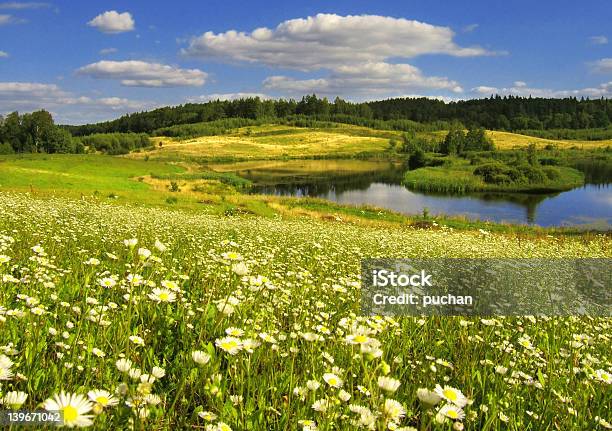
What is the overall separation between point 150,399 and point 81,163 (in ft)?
235

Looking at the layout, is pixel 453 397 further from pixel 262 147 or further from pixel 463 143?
pixel 262 147

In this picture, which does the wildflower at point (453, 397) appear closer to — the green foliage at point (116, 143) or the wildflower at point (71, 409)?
the wildflower at point (71, 409)

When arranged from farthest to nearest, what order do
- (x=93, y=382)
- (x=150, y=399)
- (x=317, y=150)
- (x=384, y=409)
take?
(x=317, y=150)
(x=93, y=382)
(x=150, y=399)
(x=384, y=409)

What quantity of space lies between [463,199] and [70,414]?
225 feet

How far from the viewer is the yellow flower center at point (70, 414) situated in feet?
5.49

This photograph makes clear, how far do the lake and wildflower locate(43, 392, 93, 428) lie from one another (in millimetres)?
46899

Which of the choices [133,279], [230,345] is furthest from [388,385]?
[133,279]

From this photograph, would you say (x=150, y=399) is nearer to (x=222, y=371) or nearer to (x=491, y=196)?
(x=222, y=371)

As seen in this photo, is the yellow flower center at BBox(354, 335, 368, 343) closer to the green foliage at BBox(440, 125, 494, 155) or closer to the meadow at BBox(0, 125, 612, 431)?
the meadow at BBox(0, 125, 612, 431)

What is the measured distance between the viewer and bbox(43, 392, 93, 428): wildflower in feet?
5.41

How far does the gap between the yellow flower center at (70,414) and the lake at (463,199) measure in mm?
46927

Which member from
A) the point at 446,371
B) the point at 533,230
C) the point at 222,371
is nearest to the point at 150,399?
the point at 222,371

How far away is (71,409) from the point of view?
1.72 m

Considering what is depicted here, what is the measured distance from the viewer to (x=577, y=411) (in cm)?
343
